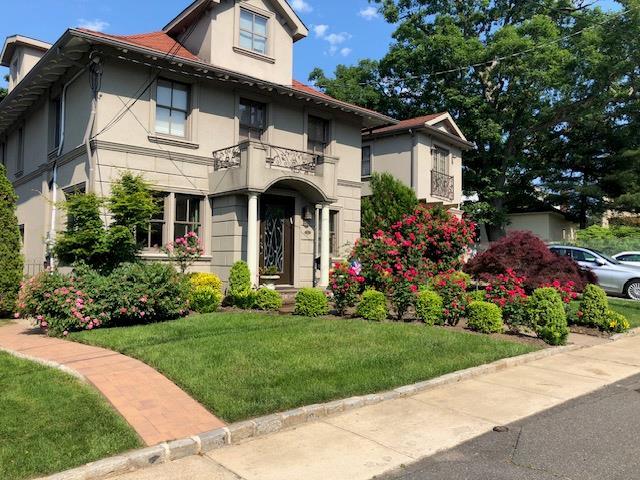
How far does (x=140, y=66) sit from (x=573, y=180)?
3137cm

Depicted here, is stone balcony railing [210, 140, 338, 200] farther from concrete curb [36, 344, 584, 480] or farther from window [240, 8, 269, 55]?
concrete curb [36, 344, 584, 480]

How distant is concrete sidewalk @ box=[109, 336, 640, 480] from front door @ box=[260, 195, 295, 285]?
27.6 ft

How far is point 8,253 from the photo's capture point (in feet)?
40.0

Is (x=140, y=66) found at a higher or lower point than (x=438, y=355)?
higher

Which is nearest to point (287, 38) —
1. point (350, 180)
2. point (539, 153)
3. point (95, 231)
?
point (350, 180)

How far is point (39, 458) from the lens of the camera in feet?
13.5

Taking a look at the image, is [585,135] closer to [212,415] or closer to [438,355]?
[438,355]

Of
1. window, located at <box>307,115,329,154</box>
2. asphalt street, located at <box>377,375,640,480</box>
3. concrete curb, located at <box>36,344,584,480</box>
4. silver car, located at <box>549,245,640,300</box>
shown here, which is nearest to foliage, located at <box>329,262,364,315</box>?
concrete curb, located at <box>36,344,584,480</box>

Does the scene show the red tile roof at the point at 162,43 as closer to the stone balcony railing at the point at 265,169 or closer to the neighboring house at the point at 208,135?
the neighboring house at the point at 208,135

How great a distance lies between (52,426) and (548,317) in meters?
8.01

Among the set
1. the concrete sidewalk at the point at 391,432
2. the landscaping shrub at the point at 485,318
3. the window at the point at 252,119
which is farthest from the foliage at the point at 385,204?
the concrete sidewalk at the point at 391,432

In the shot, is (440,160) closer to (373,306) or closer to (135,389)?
(373,306)

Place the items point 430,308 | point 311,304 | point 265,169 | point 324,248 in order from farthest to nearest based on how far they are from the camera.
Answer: point 324,248 < point 265,169 < point 311,304 < point 430,308

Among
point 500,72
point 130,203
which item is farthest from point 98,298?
point 500,72
